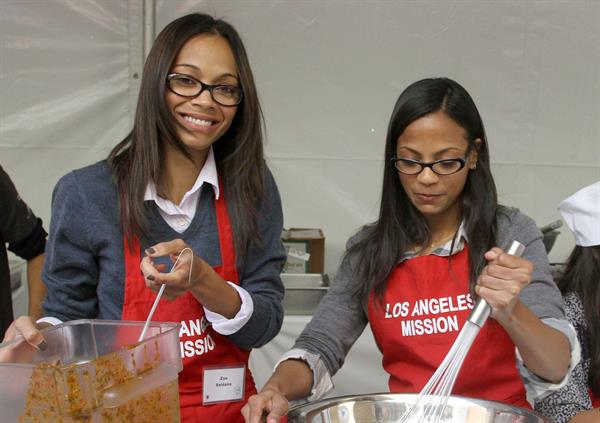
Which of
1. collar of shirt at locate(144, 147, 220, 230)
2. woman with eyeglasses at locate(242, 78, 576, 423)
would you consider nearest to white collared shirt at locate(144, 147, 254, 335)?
collar of shirt at locate(144, 147, 220, 230)

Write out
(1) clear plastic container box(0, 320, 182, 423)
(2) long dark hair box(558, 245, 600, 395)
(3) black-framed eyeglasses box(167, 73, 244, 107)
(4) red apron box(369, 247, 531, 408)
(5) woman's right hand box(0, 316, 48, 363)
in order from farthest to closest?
(2) long dark hair box(558, 245, 600, 395)
(4) red apron box(369, 247, 531, 408)
(3) black-framed eyeglasses box(167, 73, 244, 107)
(5) woman's right hand box(0, 316, 48, 363)
(1) clear plastic container box(0, 320, 182, 423)

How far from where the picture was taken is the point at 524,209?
2.86 m

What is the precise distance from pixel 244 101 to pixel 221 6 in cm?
138

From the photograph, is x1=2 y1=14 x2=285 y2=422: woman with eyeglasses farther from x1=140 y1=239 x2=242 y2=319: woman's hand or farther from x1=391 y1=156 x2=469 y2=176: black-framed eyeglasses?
x1=391 y1=156 x2=469 y2=176: black-framed eyeglasses

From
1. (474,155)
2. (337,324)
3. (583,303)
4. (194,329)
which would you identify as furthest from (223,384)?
(583,303)

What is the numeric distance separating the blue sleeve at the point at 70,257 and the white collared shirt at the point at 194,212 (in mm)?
110

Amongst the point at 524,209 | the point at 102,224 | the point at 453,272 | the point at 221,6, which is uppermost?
the point at 221,6

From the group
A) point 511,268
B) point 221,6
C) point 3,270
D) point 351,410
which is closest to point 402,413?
point 351,410

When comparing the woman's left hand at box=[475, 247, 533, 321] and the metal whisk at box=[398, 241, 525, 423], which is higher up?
the woman's left hand at box=[475, 247, 533, 321]

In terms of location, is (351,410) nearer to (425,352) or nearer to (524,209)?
(425,352)

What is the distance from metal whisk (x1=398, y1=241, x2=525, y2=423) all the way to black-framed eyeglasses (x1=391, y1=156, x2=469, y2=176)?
1.00ft

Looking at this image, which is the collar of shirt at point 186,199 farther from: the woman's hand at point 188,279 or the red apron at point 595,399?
the red apron at point 595,399

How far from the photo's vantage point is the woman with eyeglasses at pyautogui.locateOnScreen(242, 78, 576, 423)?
4.38 ft

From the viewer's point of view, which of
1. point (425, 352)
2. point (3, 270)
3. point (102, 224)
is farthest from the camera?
point (3, 270)
